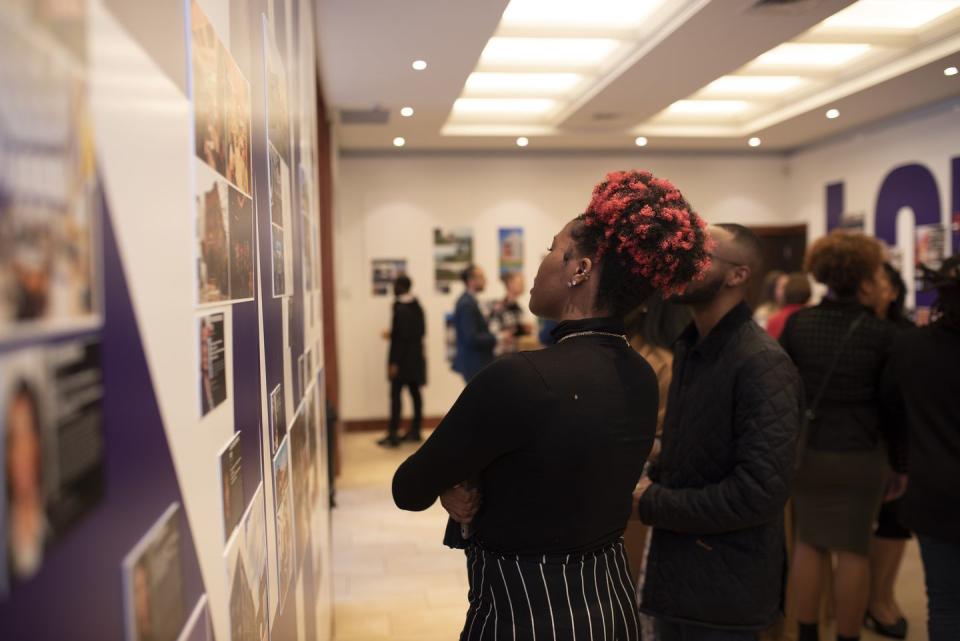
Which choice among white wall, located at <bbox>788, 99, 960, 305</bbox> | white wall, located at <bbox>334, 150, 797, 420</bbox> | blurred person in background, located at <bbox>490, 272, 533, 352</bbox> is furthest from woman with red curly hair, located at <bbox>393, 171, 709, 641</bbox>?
white wall, located at <bbox>334, 150, 797, 420</bbox>

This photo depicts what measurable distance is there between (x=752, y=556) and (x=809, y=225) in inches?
307

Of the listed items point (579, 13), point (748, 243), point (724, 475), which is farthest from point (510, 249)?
point (724, 475)

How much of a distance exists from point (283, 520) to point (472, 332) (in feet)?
17.0

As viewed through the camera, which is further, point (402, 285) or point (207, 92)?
point (402, 285)

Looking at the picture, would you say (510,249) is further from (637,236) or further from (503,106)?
(637,236)

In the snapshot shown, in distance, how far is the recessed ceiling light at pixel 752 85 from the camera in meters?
6.70

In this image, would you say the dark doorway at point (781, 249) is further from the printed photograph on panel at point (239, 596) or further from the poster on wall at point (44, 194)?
the poster on wall at point (44, 194)

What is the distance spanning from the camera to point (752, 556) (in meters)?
1.93

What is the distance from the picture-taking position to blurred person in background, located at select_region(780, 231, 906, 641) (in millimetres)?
2988

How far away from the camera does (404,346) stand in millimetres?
7633

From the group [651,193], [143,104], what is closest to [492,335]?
[651,193]

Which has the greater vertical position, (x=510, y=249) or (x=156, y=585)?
(x=510, y=249)

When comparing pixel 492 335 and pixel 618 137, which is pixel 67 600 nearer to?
pixel 492 335

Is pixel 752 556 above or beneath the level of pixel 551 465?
beneath
